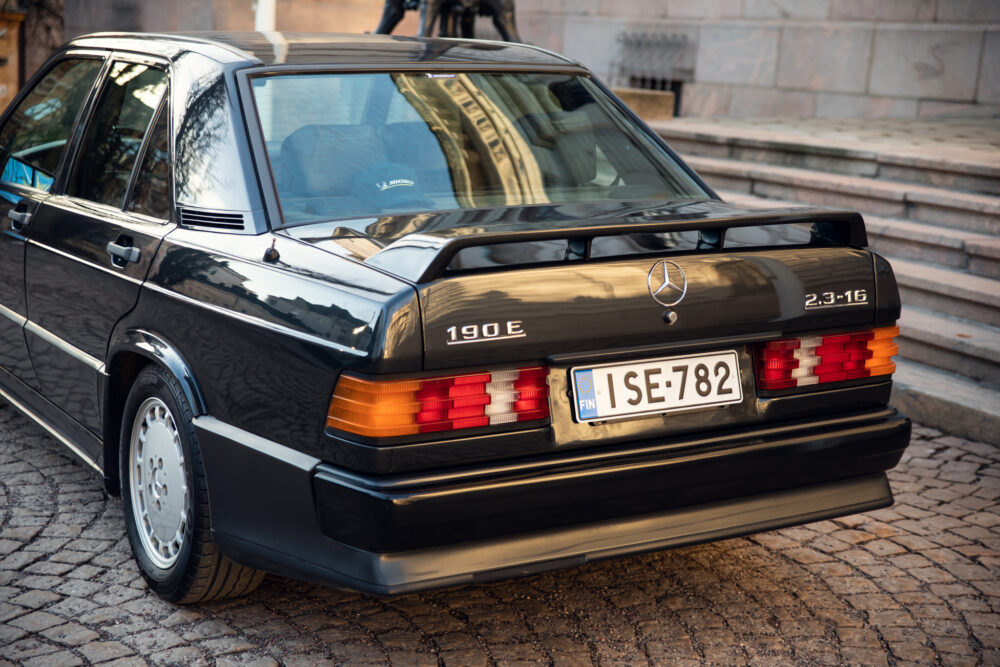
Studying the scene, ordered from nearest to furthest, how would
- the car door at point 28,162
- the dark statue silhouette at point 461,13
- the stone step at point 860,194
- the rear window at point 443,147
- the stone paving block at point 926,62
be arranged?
the rear window at point 443,147
the car door at point 28,162
the stone step at point 860,194
the dark statue silhouette at point 461,13
the stone paving block at point 926,62

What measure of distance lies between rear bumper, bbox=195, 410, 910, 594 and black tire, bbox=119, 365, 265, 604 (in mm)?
90

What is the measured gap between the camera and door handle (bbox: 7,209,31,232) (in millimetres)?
4215

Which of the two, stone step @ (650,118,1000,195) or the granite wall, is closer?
stone step @ (650,118,1000,195)

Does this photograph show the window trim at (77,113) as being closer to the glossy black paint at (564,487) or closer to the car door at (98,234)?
the car door at (98,234)

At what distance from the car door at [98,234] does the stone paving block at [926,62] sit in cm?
1117

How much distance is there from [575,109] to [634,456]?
1516 mm

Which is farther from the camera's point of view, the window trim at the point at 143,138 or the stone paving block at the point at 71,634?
the window trim at the point at 143,138

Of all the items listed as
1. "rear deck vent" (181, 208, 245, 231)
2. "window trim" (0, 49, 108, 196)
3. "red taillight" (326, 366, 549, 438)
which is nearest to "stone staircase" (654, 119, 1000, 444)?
"red taillight" (326, 366, 549, 438)

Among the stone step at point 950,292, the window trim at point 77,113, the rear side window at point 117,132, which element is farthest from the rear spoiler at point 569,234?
the stone step at point 950,292

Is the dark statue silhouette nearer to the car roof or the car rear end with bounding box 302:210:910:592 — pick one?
the car roof

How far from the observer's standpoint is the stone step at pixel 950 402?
213 inches

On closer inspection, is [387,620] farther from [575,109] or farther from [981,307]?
[981,307]

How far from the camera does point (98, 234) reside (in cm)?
375

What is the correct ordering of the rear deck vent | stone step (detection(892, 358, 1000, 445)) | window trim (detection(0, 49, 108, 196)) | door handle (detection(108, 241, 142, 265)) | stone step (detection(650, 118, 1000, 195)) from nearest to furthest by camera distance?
the rear deck vent < door handle (detection(108, 241, 142, 265)) < window trim (detection(0, 49, 108, 196)) < stone step (detection(892, 358, 1000, 445)) < stone step (detection(650, 118, 1000, 195))
